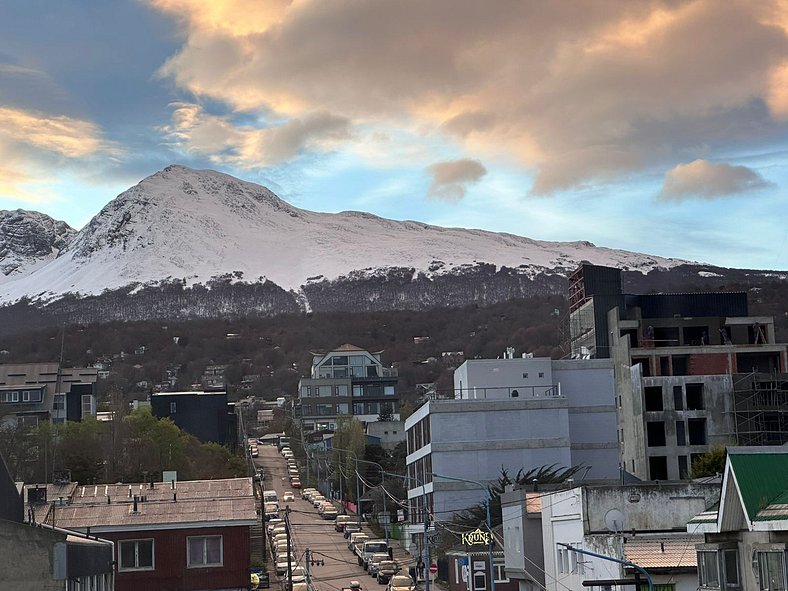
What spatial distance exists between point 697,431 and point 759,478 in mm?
96834

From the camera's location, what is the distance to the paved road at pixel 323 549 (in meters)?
89.4

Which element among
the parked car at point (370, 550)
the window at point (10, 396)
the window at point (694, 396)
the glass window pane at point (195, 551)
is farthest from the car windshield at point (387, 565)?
the window at point (10, 396)

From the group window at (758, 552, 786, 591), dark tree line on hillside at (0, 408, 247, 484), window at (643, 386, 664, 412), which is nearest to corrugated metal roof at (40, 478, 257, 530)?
window at (758, 552, 786, 591)

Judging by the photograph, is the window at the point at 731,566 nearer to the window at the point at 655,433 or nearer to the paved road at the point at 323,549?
the paved road at the point at 323,549

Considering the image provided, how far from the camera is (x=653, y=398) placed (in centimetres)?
12606

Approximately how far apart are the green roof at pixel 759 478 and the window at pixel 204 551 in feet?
95.5

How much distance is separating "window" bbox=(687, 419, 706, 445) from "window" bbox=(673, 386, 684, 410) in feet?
5.76

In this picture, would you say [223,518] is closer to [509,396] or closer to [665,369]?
[509,396]

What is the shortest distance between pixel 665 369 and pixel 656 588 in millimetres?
88277

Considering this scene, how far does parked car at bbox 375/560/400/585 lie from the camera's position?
299 ft

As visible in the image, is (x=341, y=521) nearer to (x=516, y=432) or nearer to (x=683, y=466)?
(x=516, y=432)

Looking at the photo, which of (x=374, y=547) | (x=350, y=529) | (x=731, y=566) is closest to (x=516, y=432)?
(x=374, y=547)

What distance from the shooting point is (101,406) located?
183625 millimetres

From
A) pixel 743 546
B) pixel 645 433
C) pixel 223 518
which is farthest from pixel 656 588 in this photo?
pixel 645 433
